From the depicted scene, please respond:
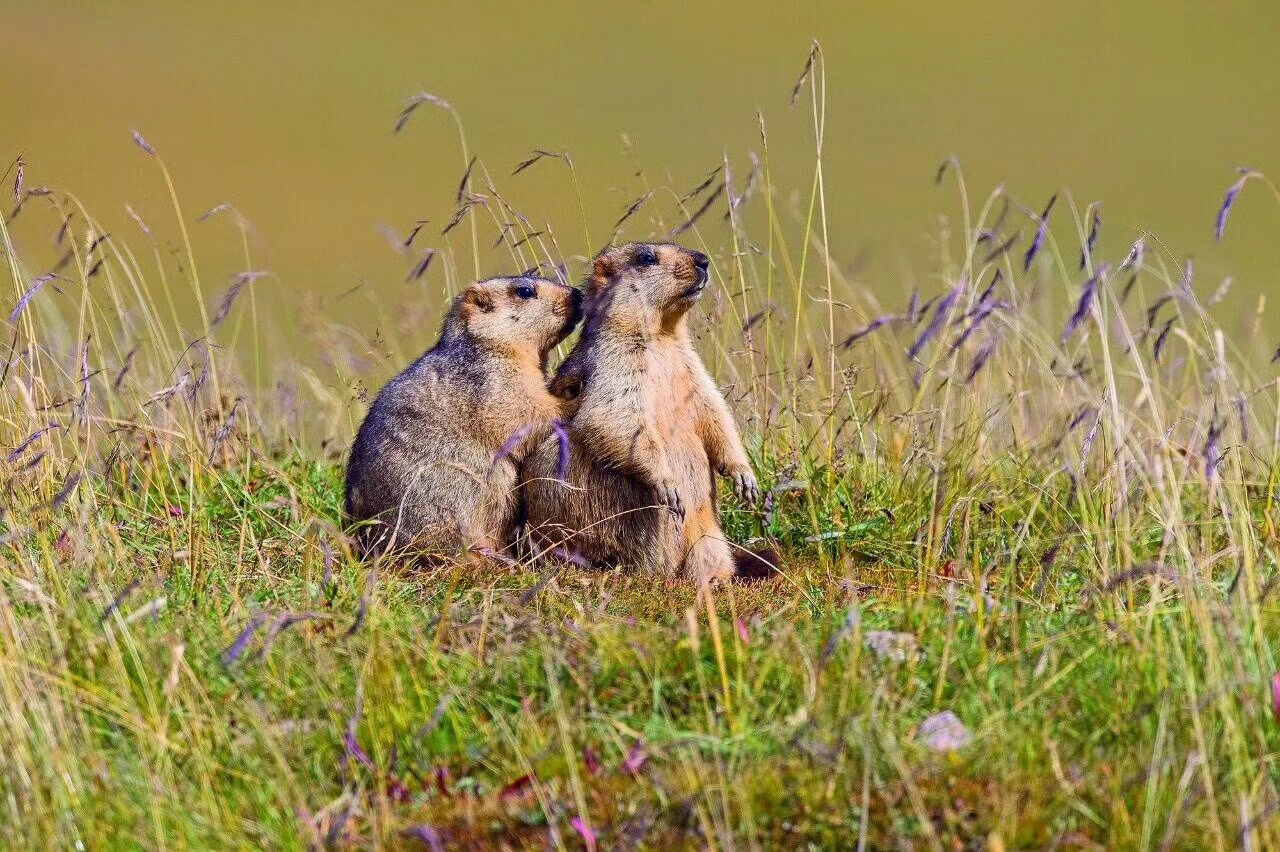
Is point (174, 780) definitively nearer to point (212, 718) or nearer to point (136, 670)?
point (212, 718)

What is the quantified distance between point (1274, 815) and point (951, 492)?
3483mm

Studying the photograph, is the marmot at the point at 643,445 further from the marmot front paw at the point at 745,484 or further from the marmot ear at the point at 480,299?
the marmot ear at the point at 480,299

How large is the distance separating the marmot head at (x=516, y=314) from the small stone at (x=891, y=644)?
10.8ft

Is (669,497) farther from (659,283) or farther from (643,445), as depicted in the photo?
(659,283)

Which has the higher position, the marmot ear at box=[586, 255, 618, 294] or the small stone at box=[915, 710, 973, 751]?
the marmot ear at box=[586, 255, 618, 294]

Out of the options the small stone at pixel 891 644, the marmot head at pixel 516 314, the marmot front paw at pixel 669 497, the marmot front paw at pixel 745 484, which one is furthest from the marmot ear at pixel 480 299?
the small stone at pixel 891 644

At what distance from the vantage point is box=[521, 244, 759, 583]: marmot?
7.50m

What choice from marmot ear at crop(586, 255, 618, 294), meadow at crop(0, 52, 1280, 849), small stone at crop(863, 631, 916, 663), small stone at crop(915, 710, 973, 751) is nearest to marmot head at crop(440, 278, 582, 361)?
marmot ear at crop(586, 255, 618, 294)

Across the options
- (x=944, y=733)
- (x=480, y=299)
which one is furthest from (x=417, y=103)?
(x=944, y=733)

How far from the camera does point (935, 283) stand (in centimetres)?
1360

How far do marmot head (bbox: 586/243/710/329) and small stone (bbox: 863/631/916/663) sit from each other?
2930mm

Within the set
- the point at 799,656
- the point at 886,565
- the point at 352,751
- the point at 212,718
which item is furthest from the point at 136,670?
the point at 886,565

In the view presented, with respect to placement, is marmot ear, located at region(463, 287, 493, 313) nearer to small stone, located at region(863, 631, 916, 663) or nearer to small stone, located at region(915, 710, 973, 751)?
small stone, located at region(863, 631, 916, 663)

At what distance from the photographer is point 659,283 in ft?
25.3
